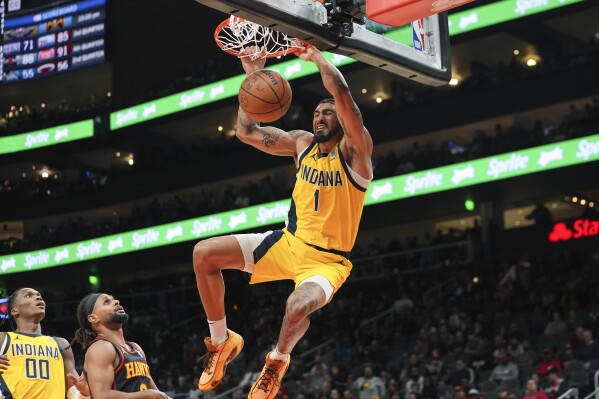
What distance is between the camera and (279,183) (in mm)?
32250

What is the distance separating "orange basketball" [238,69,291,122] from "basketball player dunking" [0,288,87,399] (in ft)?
8.11

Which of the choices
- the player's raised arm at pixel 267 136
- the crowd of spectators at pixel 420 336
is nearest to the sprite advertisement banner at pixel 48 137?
the crowd of spectators at pixel 420 336

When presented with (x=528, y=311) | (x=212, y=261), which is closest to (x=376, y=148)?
(x=528, y=311)

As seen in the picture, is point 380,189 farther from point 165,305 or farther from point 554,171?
point 165,305

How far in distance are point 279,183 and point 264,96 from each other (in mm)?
25387

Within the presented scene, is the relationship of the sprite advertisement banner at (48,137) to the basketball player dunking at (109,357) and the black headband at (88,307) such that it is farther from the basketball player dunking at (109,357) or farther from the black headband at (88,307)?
the basketball player dunking at (109,357)

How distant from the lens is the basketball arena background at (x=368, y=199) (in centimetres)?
1969

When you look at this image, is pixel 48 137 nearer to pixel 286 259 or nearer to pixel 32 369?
pixel 32 369

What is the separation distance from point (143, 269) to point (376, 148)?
923 centimetres

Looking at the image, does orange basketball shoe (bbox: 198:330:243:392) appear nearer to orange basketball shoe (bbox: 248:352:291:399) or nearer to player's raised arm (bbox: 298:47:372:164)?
orange basketball shoe (bbox: 248:352:291:399)

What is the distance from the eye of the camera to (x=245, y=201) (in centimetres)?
2741

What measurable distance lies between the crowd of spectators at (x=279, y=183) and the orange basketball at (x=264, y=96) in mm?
16382

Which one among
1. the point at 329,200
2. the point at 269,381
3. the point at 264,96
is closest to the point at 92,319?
the point at 269,381

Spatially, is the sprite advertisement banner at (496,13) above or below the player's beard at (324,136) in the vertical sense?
above
